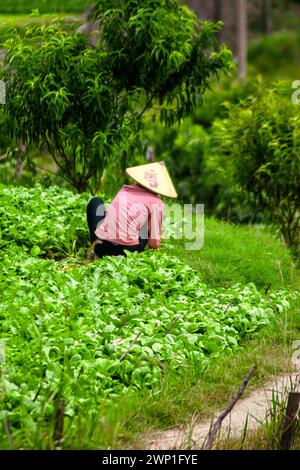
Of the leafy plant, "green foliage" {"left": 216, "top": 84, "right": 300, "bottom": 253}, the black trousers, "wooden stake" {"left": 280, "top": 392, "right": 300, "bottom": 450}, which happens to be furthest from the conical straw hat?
"wooden stake" {"left": 280, "top": 392, "right": 300, "bottom": 450}

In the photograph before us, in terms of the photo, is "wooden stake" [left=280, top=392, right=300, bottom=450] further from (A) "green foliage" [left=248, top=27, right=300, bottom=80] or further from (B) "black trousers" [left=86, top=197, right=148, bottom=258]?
(A) "green foliage" [left=248, top=27, right=300, bottom=80]

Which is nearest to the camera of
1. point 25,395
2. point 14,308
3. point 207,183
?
point 25,395

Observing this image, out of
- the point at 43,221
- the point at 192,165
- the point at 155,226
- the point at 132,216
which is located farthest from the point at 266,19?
the point at 132,216

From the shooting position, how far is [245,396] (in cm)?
622

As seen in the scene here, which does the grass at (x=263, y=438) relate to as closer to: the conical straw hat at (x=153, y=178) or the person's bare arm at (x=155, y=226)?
the person's bare arm at (x=155, y=226)

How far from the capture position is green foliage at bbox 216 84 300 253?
11484 mm

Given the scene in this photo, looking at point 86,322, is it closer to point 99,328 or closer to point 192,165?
point 99,328

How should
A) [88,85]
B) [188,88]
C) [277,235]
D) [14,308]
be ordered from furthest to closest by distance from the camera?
[277,235]
[188,88]
[88,85]
[14,308]

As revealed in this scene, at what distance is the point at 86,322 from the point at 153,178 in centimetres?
239

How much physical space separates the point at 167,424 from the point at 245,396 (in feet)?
2.48

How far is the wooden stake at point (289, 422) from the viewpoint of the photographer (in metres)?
5.14

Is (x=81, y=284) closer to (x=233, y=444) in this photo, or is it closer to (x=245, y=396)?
(x=245, y=396)

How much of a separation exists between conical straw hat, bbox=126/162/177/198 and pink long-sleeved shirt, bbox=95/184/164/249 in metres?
0.11
